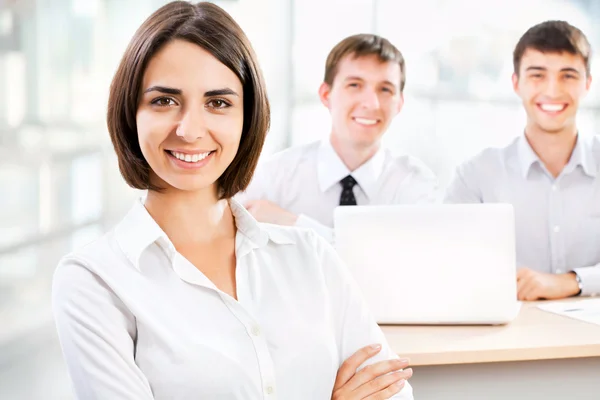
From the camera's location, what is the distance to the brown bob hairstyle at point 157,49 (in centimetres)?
138

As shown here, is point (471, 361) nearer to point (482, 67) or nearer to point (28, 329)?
point (28, 329)

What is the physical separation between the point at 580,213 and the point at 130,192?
258cm

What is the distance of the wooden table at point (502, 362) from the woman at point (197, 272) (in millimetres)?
397

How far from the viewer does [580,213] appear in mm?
3236

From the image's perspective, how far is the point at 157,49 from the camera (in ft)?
4.52

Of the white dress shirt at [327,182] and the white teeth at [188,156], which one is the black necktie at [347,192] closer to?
the white dress shirt at [327,182]

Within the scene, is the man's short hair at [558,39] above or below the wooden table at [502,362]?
above

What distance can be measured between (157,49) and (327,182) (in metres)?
2.00

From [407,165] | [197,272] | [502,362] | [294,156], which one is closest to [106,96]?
[294,156]

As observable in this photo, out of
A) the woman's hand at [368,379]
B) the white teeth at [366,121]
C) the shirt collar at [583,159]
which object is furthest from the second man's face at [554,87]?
the woman's hand at [368,379]

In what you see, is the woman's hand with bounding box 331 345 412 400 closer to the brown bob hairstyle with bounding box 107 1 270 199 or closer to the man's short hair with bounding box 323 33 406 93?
the brown bob hairstyle with bounding box 107 1 270 199

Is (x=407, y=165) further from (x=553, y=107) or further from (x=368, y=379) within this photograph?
(x=368, y=379)

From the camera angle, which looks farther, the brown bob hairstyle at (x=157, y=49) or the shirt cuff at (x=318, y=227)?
the shirt cuff at (x=318, y=227)

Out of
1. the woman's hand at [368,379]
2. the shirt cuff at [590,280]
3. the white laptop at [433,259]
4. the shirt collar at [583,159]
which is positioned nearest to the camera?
the woman's hand at [368,379]
